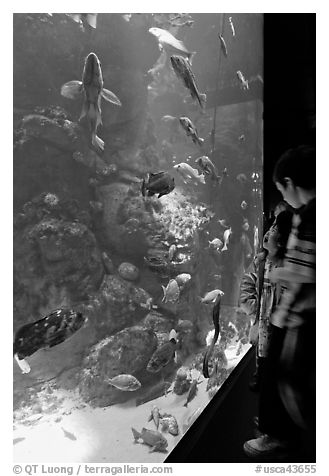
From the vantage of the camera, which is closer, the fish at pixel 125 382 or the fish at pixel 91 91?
the fish at pixel 91 91

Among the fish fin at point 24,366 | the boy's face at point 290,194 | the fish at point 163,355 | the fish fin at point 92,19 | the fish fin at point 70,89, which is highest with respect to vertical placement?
the fish fin at point 92,19

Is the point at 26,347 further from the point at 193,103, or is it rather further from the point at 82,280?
the point at 193,103

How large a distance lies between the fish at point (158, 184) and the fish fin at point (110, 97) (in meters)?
0.48

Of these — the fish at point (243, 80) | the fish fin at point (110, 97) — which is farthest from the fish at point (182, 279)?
the fish at point (243, 80)

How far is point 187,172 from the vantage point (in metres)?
2.96

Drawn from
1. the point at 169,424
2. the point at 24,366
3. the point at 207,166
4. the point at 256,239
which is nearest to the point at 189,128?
the point at 207,166

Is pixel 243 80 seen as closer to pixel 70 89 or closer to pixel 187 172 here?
pixel 187 172

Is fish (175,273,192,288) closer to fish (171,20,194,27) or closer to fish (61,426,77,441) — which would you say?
fish (61,426,77,441)

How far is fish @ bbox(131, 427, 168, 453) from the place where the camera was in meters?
2.50

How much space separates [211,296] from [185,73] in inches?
67.7

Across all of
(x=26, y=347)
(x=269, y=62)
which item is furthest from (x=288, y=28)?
(x=26, y=347)

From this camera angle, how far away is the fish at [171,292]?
2.69 m

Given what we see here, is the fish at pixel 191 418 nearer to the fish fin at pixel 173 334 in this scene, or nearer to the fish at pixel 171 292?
the fish fin at pixel 173 334

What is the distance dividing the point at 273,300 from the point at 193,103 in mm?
1589
